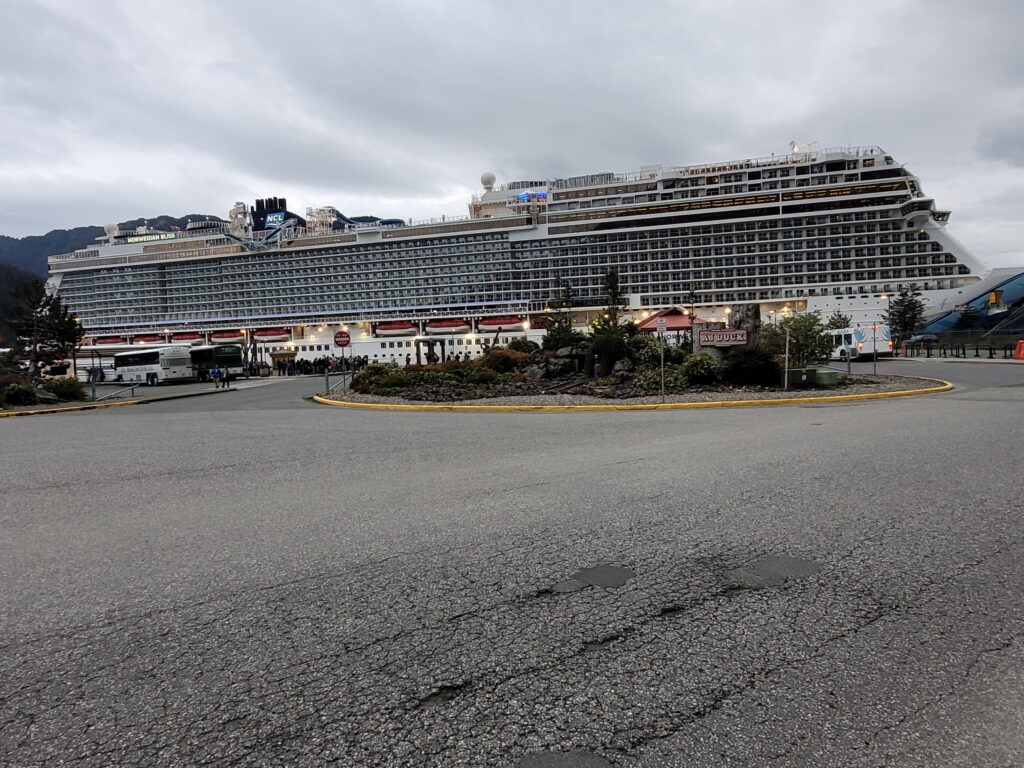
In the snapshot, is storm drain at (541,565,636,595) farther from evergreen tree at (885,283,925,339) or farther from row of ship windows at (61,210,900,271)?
row of ship windows at (61,210,900,271)

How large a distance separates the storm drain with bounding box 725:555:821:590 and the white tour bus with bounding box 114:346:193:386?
4383 cm

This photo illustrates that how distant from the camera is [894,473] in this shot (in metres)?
5.28

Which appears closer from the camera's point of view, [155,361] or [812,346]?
[812,346]

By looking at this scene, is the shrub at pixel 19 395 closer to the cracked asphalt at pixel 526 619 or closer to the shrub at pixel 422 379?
the shrub at pixel 422 379

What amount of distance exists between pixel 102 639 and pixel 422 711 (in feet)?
5.27

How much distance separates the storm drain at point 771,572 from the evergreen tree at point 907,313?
188 feet

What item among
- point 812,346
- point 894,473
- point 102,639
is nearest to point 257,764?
point 102,639

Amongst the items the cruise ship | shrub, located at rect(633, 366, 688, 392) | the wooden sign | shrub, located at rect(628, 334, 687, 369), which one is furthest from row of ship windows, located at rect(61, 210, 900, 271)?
shrub, located at rect(633, 366, 688, 392)

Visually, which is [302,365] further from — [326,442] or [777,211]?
[777,211]

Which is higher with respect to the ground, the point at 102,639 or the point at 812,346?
the point at 812,346

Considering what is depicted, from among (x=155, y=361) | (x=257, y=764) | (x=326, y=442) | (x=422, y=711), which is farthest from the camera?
(x=155, y=361)

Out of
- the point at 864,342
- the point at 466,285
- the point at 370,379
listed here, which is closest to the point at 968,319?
the point at 864,342

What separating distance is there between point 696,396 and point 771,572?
40.3ft

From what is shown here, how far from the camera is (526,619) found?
2.58 meters
